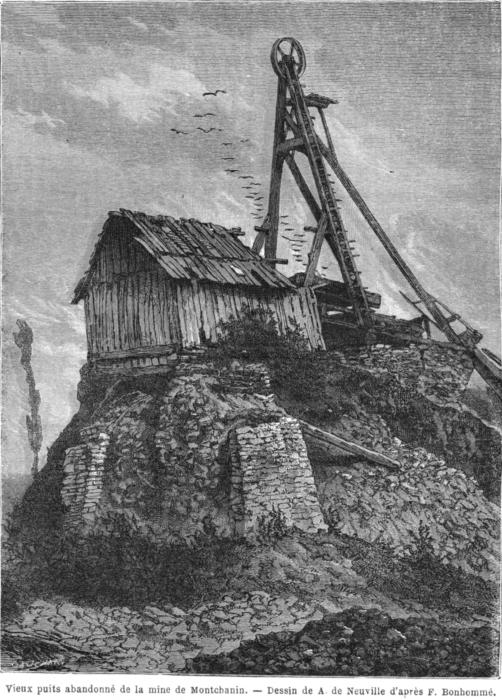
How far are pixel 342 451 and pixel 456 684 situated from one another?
3.96 m

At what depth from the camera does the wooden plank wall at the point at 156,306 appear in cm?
1395

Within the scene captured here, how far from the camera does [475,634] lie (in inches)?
515

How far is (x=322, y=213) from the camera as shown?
50.1 feet

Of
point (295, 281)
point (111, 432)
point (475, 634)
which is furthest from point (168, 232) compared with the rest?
point (475, 634)

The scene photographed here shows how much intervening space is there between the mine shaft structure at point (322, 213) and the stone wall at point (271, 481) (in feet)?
9.56

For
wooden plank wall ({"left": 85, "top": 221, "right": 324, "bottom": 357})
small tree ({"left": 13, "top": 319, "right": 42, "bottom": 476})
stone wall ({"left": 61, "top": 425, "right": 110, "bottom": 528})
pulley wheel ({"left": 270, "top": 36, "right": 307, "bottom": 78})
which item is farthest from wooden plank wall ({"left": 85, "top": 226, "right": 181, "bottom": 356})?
pulley wheel ({"left": 270, "top": 36, "right": 307, "bottom": 78})

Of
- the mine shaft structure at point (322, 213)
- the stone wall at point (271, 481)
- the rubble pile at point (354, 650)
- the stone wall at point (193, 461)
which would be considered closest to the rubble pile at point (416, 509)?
the stone wall at point (271, 481)

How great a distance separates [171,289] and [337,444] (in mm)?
3713

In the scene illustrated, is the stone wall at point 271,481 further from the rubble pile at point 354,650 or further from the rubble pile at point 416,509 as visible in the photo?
the rubble pile at point 354,650

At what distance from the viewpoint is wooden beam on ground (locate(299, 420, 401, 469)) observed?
45.2 feet

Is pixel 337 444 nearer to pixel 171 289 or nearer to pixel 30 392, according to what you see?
pixel 171 289

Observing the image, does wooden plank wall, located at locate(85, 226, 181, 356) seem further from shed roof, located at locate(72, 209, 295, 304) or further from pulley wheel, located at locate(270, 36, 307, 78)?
pulley wheel, located at locate(270, 36, 307, 78)

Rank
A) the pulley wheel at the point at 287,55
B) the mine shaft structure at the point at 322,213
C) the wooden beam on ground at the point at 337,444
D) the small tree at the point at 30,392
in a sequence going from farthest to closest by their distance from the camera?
the mine shaft structure at the point at 322,213
the pulley wheel at the point at 287,55
the small tree at the point at 30,392
the wooden beam on ground at the point at 337,444

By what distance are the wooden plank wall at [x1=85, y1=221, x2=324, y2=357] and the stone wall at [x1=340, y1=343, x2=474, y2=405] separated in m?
0.93
